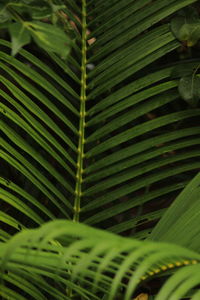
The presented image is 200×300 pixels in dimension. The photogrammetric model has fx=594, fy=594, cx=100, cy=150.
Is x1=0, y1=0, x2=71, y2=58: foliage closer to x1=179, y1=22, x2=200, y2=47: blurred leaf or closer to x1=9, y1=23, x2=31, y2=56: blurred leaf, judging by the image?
x1=9, y1=23, x2=31, y2=56: blurred leaf

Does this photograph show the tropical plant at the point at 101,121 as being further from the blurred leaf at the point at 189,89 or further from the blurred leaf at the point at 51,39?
the blurred leaf at the point at 51,39

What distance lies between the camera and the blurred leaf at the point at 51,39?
0.66 m

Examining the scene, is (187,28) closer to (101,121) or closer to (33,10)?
(101,121)

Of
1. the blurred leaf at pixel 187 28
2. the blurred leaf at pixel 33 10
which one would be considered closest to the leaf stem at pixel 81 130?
the blurred leaf at pixel 187 28

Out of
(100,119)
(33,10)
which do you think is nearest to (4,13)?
(33,10)

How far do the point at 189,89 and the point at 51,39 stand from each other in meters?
0.74

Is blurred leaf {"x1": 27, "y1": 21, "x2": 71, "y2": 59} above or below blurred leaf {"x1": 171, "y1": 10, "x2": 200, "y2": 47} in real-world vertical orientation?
below

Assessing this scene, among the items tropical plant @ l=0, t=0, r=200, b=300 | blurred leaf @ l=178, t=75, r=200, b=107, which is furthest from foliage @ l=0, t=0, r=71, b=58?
blurred leaf @ l=178, t=75, r=200, b=107

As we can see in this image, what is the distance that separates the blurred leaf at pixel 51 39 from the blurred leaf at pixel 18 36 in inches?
0.4

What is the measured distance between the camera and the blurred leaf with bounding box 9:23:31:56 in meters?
0.64

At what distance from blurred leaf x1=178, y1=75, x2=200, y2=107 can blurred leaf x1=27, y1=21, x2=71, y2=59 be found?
72cm

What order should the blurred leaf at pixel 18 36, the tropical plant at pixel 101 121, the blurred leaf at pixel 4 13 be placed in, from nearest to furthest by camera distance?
1. the blurred leaf at pixel 18 36
2. the blurred leaf at pixel 4 13
3. the tropical plant at pixel 101 121

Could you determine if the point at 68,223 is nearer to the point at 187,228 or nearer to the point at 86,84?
the point at 187,228

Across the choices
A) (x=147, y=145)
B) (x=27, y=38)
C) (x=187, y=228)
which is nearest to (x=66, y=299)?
(x=187, y=228)
